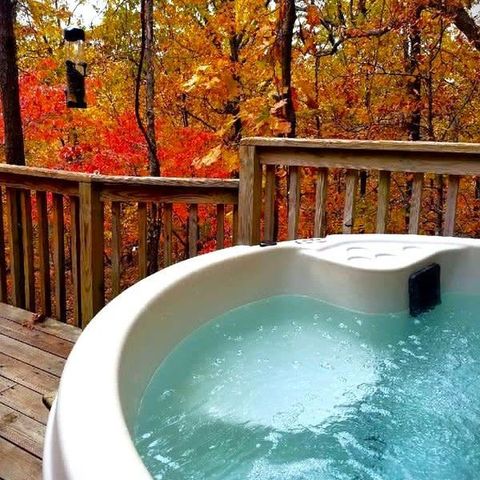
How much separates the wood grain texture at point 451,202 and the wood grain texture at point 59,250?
5.75ft

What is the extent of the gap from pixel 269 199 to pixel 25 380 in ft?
4.37

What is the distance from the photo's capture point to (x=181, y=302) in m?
1.55

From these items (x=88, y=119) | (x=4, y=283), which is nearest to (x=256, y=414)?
(x=4, y=283)

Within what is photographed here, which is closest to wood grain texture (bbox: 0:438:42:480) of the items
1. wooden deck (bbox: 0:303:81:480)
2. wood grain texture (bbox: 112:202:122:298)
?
wooden deck (bbox: 0:303:81:480)

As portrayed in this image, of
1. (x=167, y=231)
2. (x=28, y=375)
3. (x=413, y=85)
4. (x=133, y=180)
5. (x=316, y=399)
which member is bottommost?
(x=28, y=375)

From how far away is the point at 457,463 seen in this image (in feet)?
3.63

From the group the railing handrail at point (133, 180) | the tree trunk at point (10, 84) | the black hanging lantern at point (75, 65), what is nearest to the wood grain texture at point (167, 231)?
the railing handrail at point (133, 180)

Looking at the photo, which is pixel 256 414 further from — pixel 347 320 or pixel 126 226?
pixel 126 226

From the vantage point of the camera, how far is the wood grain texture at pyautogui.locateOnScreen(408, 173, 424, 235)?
2201 mm

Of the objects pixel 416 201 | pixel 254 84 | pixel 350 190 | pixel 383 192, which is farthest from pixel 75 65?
pixel 254 84

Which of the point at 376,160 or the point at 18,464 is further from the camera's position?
the point at 376,160

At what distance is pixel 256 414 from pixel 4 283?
2.06 metres

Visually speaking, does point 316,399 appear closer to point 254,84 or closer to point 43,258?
point 43,258

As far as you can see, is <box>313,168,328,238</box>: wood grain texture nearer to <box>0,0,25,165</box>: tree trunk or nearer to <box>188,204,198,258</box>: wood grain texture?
<box>188,204,198,258</box>: wood grain texture
